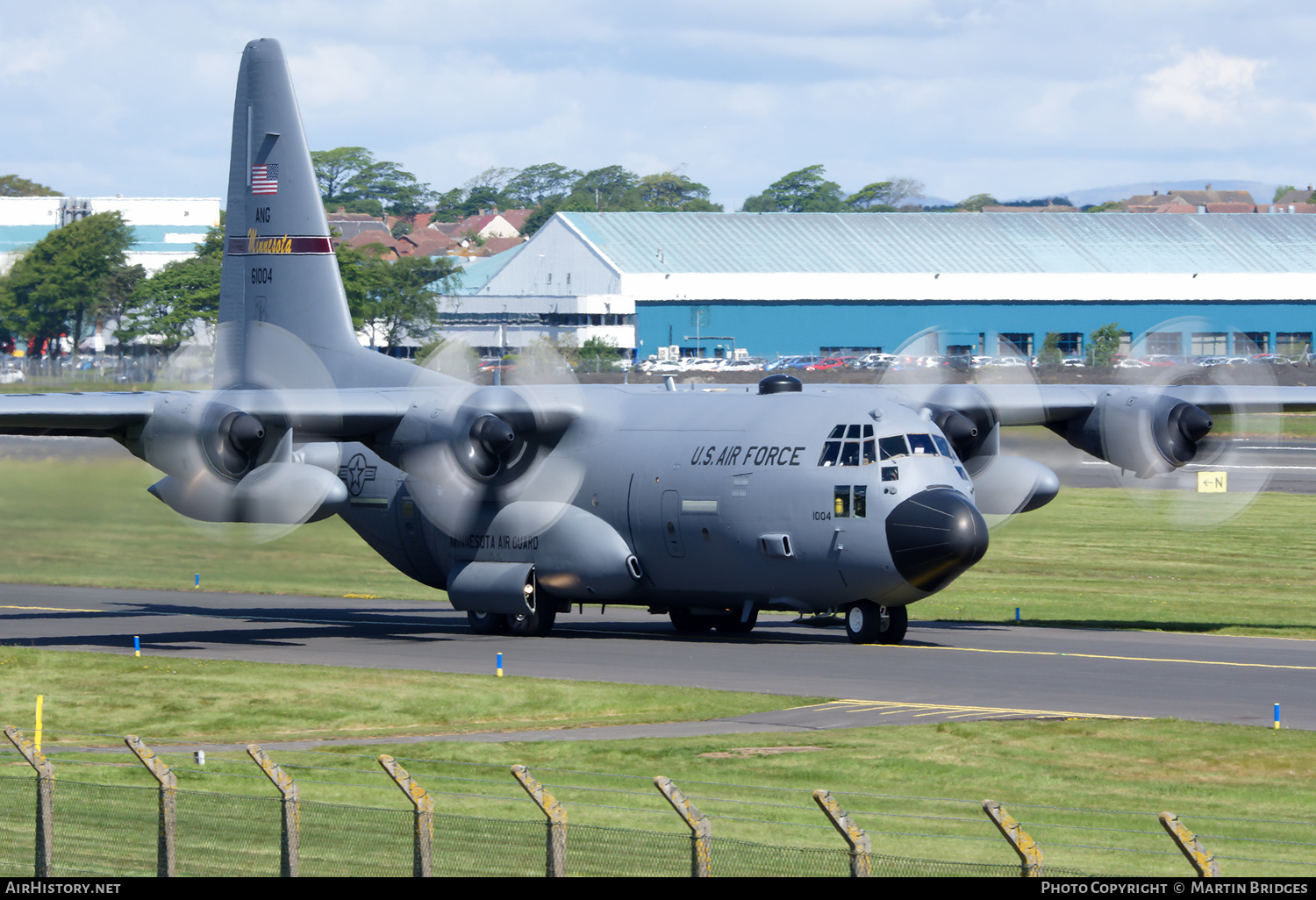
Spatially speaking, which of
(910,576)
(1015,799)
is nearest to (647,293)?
(910,576)

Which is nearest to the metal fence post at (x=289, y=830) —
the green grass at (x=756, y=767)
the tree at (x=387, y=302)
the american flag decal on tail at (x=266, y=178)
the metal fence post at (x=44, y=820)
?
the metal fence post at (x=44, y=820)

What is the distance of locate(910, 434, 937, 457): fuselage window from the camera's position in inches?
1097

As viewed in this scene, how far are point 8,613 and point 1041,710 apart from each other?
24.7 metres

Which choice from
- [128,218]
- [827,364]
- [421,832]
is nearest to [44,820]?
[421,832]

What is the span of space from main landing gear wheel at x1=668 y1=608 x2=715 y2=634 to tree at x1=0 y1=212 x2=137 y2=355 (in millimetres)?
96614

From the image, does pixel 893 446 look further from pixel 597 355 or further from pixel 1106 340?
pixel 1106 340

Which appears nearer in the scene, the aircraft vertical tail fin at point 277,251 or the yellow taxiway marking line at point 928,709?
the yellow taxiway marking line at point 928,709

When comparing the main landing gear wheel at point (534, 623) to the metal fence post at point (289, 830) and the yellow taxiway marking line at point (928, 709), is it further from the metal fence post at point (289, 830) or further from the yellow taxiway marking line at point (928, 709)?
the metal fence post at point (289, 830)

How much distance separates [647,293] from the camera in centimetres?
11475

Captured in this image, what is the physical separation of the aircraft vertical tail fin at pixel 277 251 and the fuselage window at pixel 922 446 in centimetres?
1360

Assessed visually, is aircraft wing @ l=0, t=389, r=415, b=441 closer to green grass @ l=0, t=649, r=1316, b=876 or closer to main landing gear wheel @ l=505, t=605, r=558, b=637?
main landing gear wheel @ l=505, t=605, r=558, b=637

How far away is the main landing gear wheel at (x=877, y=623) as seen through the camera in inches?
1152

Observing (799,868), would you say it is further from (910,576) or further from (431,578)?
(431,578)

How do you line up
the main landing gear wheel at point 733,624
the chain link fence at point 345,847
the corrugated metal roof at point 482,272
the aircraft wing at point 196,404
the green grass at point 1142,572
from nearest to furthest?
the chain link fence at point 345,847, the aircraft wing at point 196,404, the main landing gear wheel at point 733,624, the green grass at point 1142,572, the corrugated metal roof at point 482,272
